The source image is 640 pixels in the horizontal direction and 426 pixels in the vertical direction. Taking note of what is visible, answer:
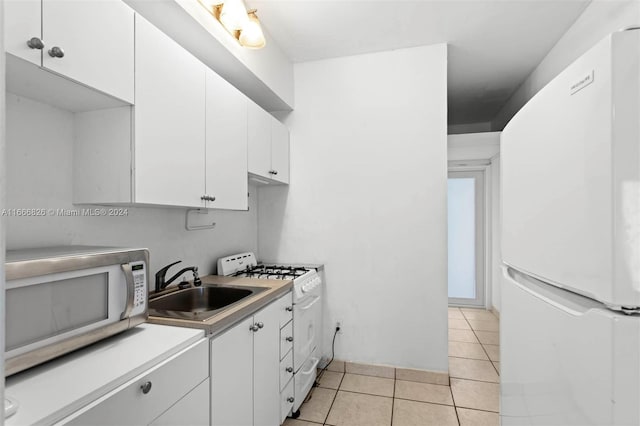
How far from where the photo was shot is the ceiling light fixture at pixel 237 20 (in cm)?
169

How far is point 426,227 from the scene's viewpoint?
8.14 ft

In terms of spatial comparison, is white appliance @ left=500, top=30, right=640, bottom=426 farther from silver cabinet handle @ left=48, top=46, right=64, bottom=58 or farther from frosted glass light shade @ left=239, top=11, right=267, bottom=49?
frosted glass light shade @ left=239, top=11, right=267, bottom=49

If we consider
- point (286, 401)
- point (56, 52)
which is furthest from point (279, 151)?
point (286, 401)

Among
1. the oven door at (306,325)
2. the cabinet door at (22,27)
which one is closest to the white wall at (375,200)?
the oven door at (306,325)

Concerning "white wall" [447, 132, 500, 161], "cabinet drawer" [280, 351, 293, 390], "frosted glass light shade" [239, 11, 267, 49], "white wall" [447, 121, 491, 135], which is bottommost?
"cabinet drawer" [280, 351, 293, 390]

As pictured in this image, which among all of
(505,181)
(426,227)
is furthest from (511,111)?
(505,181)

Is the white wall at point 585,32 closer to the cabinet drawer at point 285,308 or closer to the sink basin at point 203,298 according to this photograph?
the cabinet drawer at point 285,308

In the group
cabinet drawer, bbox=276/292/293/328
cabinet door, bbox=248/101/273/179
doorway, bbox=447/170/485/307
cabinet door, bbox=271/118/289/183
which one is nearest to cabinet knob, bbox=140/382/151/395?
cabinet drawer, bbox=276/292/293/328

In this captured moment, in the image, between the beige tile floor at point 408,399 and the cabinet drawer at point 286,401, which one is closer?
the cabinet drawer at point 286,401

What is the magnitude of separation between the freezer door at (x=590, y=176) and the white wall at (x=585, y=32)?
1134mm

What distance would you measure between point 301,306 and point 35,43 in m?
1.84

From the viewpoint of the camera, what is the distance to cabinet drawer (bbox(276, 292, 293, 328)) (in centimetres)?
184

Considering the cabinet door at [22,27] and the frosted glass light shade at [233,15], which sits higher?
the frosted glass light shade at [233,15]

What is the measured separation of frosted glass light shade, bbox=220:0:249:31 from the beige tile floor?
247 centimetres
